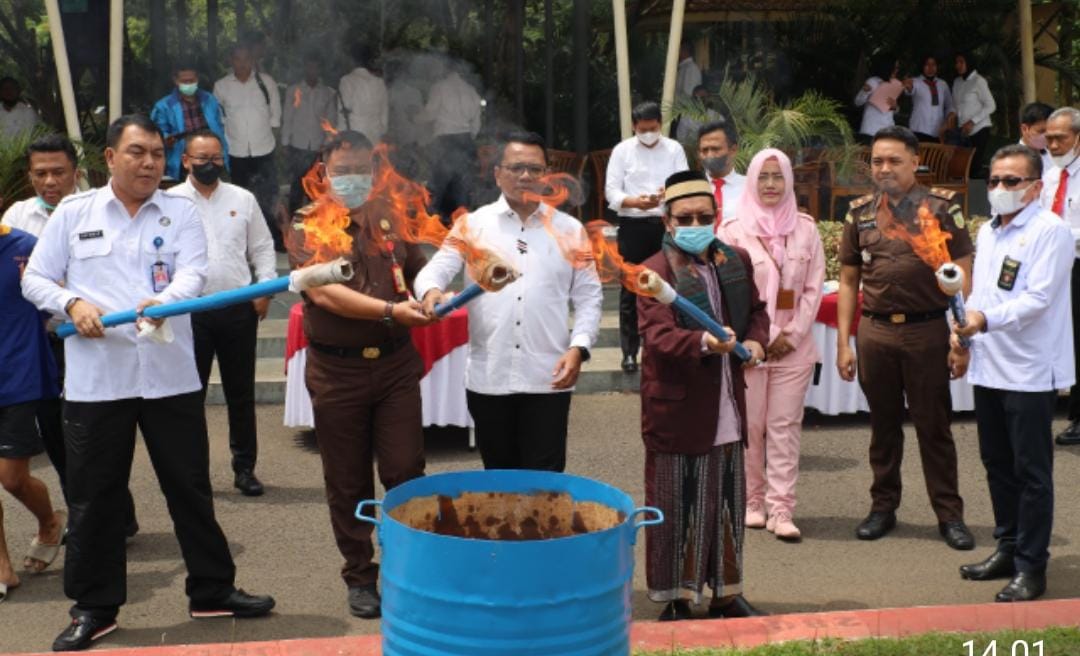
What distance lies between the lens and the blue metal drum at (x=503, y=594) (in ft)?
12.3

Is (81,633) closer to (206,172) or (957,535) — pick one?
(206,172)

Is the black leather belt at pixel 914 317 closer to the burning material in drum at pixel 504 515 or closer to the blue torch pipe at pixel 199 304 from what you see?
the burning material in drum at pixel 504 515

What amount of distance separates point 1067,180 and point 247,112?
699 centimetres

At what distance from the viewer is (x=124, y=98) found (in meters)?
14.3

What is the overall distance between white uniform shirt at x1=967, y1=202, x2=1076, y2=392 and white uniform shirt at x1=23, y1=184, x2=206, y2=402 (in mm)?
3220

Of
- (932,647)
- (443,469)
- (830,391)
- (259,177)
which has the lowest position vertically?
(443,469)

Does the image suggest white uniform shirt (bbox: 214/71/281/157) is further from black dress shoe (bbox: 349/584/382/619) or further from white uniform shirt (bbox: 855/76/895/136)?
black dress shoe (bbox: 349/584/382/619)

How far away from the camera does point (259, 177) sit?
42.7ft

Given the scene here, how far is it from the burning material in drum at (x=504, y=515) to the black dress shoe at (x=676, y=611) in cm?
149

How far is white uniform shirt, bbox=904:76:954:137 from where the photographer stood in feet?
54.8

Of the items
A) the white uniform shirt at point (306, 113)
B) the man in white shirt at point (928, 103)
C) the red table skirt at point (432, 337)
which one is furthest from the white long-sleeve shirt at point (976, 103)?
the red table skirt at point (432, 337)

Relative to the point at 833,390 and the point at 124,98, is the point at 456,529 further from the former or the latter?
the point at 124,98

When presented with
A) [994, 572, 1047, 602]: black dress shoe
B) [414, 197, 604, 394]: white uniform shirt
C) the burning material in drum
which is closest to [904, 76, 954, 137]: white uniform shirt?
[994, 572, 1047, 602]: black dress shoe

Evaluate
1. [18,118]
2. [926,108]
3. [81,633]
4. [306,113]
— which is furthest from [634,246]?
[926,108]
